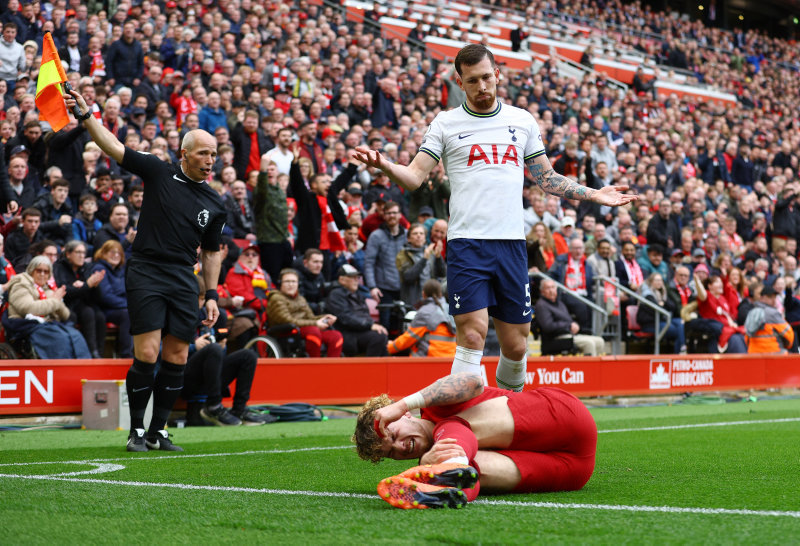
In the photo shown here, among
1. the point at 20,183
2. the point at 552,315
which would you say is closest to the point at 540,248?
the point at 552,315

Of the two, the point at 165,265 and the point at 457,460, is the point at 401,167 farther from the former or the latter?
the point at 457,460

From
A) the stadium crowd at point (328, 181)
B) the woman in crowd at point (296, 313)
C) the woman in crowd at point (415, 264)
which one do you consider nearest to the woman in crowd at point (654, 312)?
the stadium crowd at point (328, 181)

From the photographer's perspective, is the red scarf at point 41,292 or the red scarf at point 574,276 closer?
the red scarf at point 41,292

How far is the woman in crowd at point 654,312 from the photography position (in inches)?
675

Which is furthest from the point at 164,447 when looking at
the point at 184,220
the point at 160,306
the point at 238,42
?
the point at 238,42

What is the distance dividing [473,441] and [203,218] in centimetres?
358

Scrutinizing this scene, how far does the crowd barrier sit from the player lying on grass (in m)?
6.27

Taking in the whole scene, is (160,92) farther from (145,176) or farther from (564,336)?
(145,176)

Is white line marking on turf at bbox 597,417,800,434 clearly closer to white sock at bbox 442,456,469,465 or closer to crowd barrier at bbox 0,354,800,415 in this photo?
crowd barrier at bbox 0,354,800,415

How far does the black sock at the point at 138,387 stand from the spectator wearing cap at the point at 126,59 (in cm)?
967

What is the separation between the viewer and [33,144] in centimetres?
1296

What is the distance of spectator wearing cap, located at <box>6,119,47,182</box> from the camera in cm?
1284

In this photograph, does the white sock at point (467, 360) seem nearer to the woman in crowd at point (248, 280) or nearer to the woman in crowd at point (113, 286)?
the woman in crowd at point (113, 286)

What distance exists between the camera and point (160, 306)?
23.9ft
